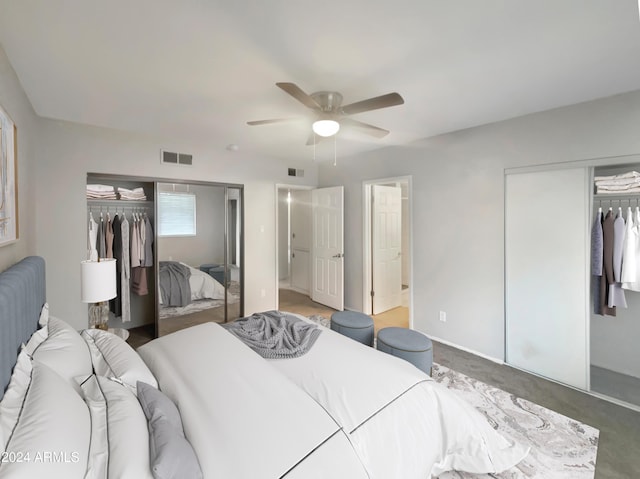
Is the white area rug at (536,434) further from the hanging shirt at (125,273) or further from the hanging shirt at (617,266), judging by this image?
the hanging shirt at (125,273)

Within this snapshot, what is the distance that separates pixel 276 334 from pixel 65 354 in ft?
3.84

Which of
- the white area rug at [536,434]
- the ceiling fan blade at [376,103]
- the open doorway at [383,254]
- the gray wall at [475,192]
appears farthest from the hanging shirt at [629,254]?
the ceiling fan blade at [376,103]

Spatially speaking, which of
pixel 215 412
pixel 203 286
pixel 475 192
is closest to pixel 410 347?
pixel 215 412

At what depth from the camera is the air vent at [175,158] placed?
3.59 meters

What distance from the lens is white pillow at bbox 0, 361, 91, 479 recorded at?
2.54 feet

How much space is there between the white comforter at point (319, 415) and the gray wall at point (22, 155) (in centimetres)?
131

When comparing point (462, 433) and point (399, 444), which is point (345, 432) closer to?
point (399, 444)

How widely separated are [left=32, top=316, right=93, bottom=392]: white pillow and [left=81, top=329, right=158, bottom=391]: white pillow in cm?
5

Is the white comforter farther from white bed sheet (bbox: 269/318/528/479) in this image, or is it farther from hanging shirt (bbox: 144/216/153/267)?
hanging shirt (bbox: 144/216/153/267)

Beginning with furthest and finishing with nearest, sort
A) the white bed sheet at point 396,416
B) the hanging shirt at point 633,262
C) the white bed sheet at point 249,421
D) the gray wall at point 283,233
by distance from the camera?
the gray wall at point 283,233
the hanging shirt at point 633,262
the white bed sheet at point 396,416
the white bed sheet at point 249,421

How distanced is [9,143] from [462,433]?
3154 millimetres

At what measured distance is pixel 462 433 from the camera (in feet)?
5.22

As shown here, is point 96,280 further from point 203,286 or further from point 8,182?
point 203,286

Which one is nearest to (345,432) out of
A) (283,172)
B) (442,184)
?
(442,184)
